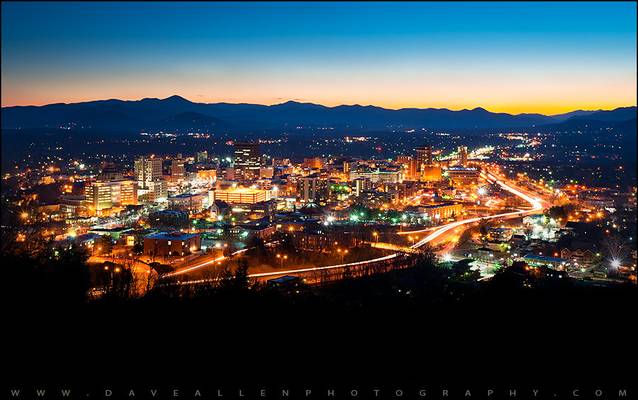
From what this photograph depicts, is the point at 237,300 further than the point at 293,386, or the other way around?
the point at 237,300

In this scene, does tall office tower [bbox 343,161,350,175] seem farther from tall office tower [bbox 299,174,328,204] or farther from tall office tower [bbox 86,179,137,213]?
tall office tower [bbox 86,179,137,213]

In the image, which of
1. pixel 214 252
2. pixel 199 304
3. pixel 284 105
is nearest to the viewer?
pixel 199 304

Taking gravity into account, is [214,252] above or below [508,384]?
below

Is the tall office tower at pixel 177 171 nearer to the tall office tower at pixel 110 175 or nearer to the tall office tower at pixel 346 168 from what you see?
the tall office tower at pixel 110 175

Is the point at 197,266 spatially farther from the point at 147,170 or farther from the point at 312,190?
the point at 147,170

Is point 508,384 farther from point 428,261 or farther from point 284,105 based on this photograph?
point 284,105

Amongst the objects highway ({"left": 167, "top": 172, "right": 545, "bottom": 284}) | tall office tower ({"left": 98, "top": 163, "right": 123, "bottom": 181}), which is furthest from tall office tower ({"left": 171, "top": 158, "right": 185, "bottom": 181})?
highway ({"left": 167, "top": 172, "right": 545, "bottom": 284})

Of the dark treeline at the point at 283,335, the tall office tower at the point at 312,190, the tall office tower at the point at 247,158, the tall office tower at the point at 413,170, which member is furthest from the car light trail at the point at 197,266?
the tall office tower at the point at 413,170

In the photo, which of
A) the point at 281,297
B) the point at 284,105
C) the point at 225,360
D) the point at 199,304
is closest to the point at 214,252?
the point at 281,297
